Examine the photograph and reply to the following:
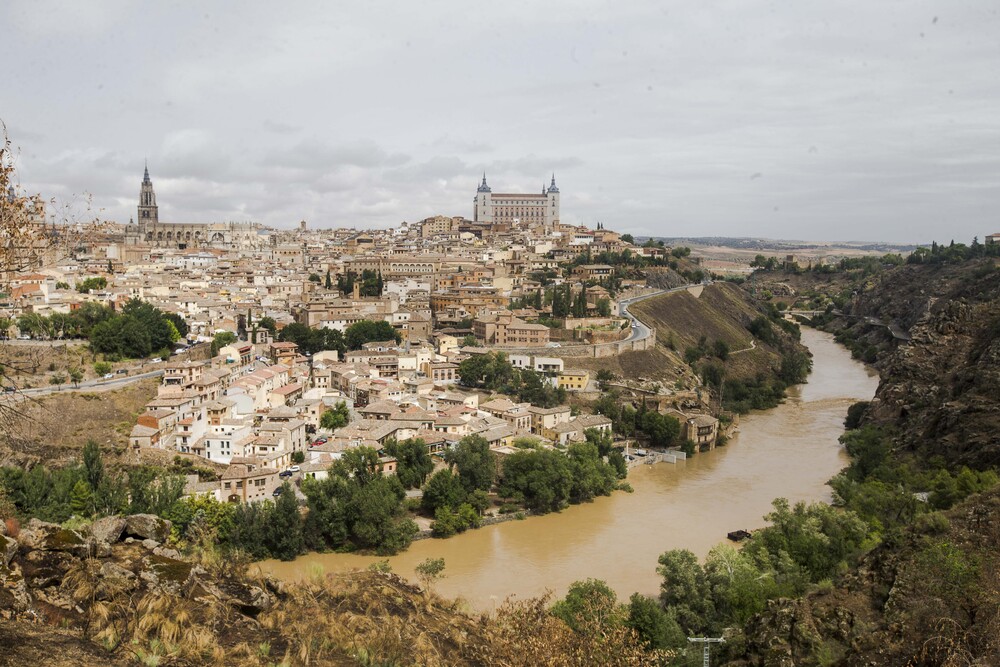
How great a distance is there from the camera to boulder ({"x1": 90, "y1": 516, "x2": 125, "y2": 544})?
14.8 feet

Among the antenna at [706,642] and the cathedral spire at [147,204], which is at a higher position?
the cathedral spire at [147,204]

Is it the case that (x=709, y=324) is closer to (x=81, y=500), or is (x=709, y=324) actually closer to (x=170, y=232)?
(x=81, y=500)

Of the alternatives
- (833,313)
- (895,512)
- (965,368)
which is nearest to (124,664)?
(895,512)

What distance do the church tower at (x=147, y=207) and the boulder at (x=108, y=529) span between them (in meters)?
47.6

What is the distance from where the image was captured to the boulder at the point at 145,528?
4.71m

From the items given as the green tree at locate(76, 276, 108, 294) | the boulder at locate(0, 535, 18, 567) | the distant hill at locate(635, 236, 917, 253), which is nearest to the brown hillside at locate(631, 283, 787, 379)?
the green tree at locate(76, 276, 108, 294)

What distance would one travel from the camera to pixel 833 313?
42.6 metres

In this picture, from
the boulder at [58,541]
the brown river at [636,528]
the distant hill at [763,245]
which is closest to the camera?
the boulder at [58,541]

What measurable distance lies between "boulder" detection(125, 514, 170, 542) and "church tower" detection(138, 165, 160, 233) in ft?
156

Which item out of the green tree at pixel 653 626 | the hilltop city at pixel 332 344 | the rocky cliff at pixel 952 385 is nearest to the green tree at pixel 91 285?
the hilltop city at pixel 332 344

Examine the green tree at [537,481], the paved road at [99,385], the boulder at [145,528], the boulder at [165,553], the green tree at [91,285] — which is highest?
the green tree at [91,285]

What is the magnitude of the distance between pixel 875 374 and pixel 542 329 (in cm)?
1382

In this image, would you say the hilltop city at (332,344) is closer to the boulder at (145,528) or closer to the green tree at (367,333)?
the green tree at (367,333)

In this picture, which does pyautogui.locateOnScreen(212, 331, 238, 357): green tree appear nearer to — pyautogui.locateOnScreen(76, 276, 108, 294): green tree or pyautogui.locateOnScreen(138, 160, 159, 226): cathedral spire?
pyautogui.locateOnScreen(76, 276, 108, 294): green tree
